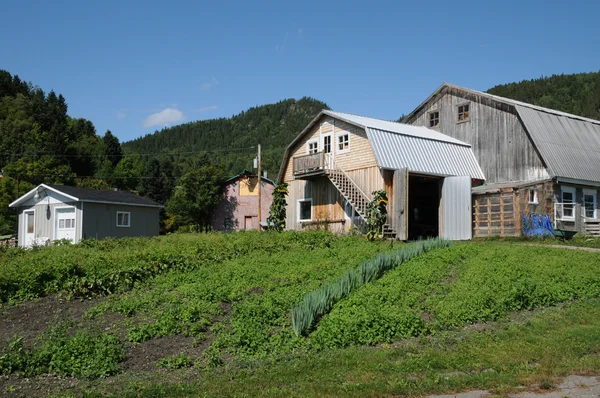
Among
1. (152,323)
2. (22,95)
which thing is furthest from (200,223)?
(22,95)

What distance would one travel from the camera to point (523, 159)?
2822 centimetres

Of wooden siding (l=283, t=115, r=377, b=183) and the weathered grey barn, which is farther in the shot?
wooden siding (l=283, t=115, r=377, b=183)

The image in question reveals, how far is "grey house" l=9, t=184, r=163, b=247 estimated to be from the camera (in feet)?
106

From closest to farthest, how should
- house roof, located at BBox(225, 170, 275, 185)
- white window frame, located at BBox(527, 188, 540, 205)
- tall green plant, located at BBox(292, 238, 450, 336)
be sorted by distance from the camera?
tall green plant, located at BBox(292, 238, 450, 336), white window frame, located at BBox(527, 188, 540, 205), house roof, located at BBox(225, 170, 275, 185)

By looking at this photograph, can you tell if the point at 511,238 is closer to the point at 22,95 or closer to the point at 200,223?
the point at 200,223

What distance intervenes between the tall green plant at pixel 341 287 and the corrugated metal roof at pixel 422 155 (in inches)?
399

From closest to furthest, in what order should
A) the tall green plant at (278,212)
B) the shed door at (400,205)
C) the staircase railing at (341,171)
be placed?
1. the shed door at (400,205)
2. the staircase railing at (341,171)
3. the tall green plant at (278,212)

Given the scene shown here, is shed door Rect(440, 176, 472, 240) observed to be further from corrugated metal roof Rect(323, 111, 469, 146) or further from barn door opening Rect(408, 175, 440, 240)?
corrugated metal roof Rect(323, 111, 469, 146)

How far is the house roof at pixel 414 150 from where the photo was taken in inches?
1024

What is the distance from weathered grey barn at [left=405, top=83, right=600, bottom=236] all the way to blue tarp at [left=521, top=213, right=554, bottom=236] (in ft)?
1.03

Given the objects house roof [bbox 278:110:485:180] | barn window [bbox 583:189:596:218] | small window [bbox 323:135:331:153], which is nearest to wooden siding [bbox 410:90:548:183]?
house roof [bbox 278:110:485:180]

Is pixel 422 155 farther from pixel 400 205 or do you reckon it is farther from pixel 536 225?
pixel 536 225

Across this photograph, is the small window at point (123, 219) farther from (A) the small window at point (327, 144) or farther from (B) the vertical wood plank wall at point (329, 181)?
(A) the small window at point (327, 144)

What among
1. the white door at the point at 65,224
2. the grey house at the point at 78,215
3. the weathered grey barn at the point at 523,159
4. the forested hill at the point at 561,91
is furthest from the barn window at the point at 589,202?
the forested hill at the point at 561,91
